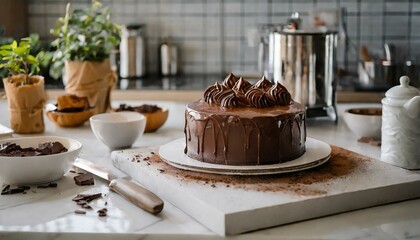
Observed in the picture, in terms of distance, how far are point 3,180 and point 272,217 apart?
2.00 ft

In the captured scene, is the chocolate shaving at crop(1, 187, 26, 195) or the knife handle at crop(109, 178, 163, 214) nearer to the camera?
the knife handle at crop(109, 178, 163, 214)

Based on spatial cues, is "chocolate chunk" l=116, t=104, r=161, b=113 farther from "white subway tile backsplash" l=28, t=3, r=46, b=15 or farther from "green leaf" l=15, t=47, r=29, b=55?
"white subway tile backsplash" l=28, t=3, r=46, b=15

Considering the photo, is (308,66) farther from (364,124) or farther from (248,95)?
(248,95)

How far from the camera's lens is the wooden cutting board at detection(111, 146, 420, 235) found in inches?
50.6

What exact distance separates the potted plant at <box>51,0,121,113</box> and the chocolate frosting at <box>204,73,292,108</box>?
2.35ft

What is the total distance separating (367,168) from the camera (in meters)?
1.55

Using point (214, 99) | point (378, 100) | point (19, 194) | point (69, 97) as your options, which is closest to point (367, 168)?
point (214, 99)

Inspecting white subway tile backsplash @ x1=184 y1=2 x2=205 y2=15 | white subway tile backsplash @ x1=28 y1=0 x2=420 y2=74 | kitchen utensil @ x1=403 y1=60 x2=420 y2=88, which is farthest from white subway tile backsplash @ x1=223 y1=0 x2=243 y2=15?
kitchen utensil @ x1=403 y1=60 x2=420 y2=88

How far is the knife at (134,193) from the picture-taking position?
1351 millimetres

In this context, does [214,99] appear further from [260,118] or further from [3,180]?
[3,180]

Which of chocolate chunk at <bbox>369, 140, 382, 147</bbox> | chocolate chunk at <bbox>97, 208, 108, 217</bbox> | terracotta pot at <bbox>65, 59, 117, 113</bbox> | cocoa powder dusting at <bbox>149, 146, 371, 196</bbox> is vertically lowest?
chocolate chunk at <bbox>97, 208, 108, 217</bbox>

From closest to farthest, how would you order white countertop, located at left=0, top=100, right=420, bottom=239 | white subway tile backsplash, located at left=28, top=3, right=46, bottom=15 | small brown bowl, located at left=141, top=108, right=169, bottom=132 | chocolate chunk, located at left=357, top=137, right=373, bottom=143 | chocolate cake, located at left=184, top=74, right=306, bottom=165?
white countertop, located at left=0, top=100, right=420, bottom=239
chocolate cake, located at left=184, top=74, right=306, bottom=165
chocolate chunk, located at left=357, top=137, right=373, bottom=143
small brown bowl, located at left=141, top=108, right=169, bottom=132
white subway tile backsplash, located at left=28, top=3, right=46, bottom=15

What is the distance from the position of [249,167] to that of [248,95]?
189mm

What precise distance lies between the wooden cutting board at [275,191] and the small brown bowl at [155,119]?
48 cm
